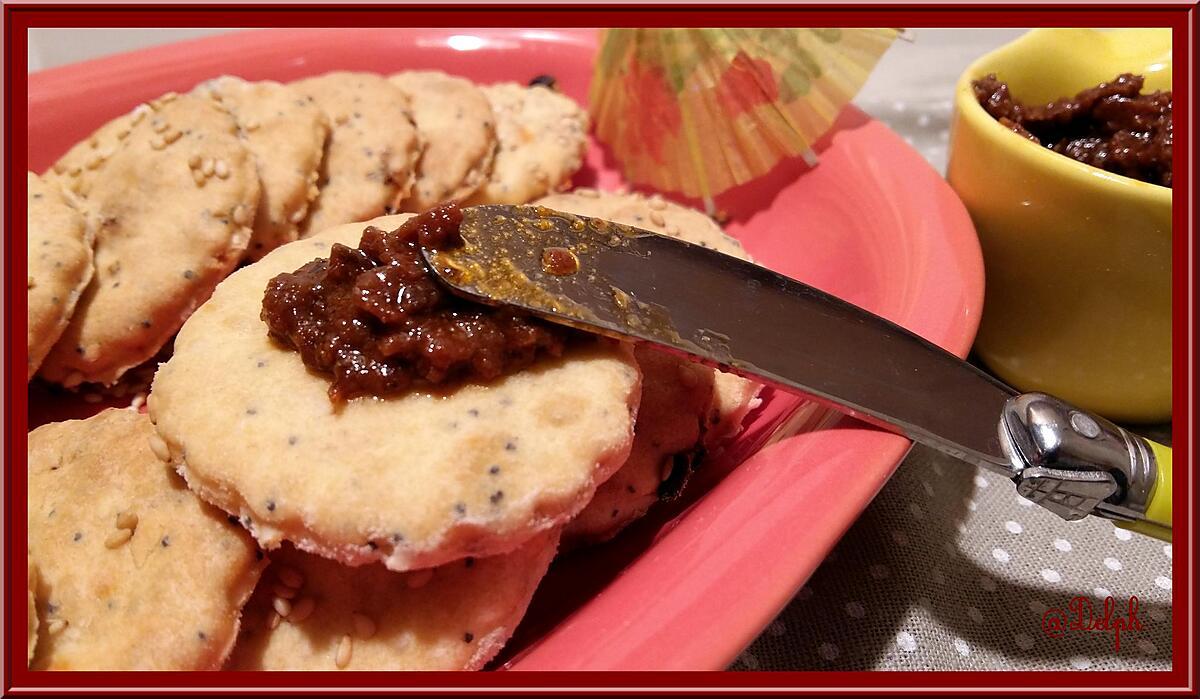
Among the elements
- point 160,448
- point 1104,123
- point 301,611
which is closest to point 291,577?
point 301,611

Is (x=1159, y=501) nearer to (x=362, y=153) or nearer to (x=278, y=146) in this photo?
(x=362, y=153)

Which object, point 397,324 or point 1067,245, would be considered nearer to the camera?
point 397,324

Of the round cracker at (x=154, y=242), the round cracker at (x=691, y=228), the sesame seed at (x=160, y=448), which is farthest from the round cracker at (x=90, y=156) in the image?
the round cracker at (x=691, y=228)

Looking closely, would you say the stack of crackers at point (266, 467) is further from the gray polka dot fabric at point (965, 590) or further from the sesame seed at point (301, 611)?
the gray polka dot fabric at point (965, 590)

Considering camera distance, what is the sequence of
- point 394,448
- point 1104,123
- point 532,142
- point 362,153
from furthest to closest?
point 532,142, point 362,153, point 1104,123, point 394,448

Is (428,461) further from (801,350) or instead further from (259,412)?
(801,350)

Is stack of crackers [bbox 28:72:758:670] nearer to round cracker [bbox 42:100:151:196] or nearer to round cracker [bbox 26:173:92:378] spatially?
round cracker [bbox 26:173:92:378]
